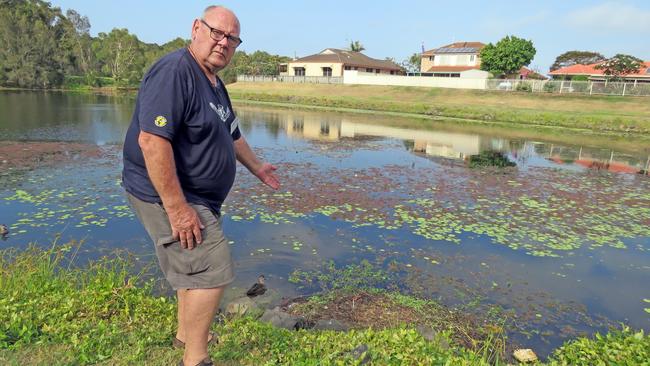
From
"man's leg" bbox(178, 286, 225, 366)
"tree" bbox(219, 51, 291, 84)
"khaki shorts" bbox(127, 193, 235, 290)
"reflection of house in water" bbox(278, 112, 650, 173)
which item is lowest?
"reflection of house in water" bbox(278, 112, 650, 173)

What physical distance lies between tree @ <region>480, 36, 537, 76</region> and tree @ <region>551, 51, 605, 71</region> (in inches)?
1074

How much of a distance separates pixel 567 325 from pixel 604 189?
8171 millimetres

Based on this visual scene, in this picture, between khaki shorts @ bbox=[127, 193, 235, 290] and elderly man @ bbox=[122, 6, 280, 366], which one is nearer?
elderly man @ bbox=[122, 6, 280, 366]

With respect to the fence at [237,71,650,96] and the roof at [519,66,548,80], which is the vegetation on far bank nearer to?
the fence at [237,71,650,96]

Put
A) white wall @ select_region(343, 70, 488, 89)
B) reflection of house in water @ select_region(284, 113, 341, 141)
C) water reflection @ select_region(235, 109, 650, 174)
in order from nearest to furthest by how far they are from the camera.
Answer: water reflection @ select_region(235, 109, 650, 174) < reflection of house in water @ select_region(284, 113, 341, 141) < white wall @ select_region(343, 70, 488, 89)

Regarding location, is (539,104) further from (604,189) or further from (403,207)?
(403,207)

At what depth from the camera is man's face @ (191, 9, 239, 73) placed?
8.18ft

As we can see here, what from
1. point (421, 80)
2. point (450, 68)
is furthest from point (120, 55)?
point (450, 68)

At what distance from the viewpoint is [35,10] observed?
61.8 meters

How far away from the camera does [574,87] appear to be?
3528 cm

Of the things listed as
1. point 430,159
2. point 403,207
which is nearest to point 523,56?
point 430,159

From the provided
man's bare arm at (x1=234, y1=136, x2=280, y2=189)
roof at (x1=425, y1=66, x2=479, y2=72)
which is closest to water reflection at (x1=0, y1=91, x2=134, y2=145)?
man's bare arm at (x1=234, y1=136, x2=280, y2=189)

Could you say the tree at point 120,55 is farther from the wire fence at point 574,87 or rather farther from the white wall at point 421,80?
the wire fence at point 574,87

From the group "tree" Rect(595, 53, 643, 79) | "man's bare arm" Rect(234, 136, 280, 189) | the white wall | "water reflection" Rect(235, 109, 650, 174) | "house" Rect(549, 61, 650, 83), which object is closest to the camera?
"man's bare arm" Rect(234, 136, 280, 189)
